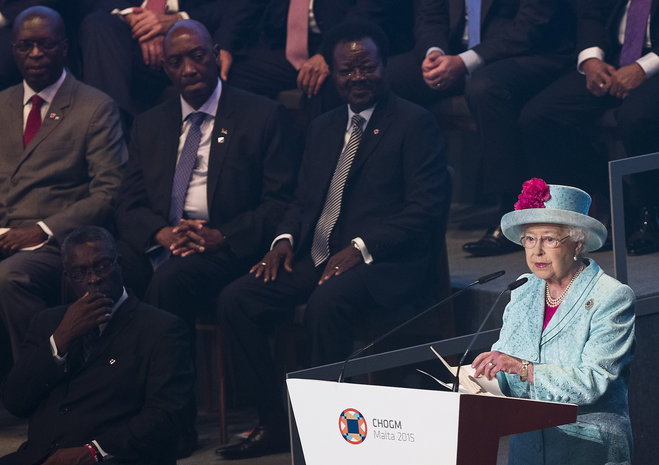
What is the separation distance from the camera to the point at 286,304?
15.0 ft

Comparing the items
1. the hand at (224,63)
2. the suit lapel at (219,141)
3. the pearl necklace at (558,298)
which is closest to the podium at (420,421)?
the pearl necklace at (558,298)

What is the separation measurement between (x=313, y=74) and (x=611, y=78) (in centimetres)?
127

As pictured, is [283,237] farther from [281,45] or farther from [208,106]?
[281,45]

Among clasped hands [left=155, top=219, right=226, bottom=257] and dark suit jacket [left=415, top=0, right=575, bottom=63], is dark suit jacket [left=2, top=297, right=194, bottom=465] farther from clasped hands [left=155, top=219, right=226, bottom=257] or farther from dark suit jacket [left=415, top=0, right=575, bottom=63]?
dark suit jacket [left=415, top=0, right=575, bottom=63]

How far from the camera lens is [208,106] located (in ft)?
16.2

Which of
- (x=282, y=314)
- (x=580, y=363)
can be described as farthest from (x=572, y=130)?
(x=580, y=363)

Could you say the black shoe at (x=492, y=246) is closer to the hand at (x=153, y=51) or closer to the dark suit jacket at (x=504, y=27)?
the dark suit jacket at (x=504, y=27)

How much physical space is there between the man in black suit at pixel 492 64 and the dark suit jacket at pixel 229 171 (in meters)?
0.72

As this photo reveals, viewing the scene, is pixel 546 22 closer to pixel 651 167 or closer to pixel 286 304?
A: pixel 651 167

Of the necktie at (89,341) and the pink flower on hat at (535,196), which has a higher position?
the pink flower on hat at (535,196)

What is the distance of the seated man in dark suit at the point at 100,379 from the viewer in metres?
3.70

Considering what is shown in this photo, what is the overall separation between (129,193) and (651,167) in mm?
2088

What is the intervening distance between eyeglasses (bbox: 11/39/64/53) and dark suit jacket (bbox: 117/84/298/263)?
51 cm

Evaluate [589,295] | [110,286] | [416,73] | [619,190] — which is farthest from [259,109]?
[589,295]
